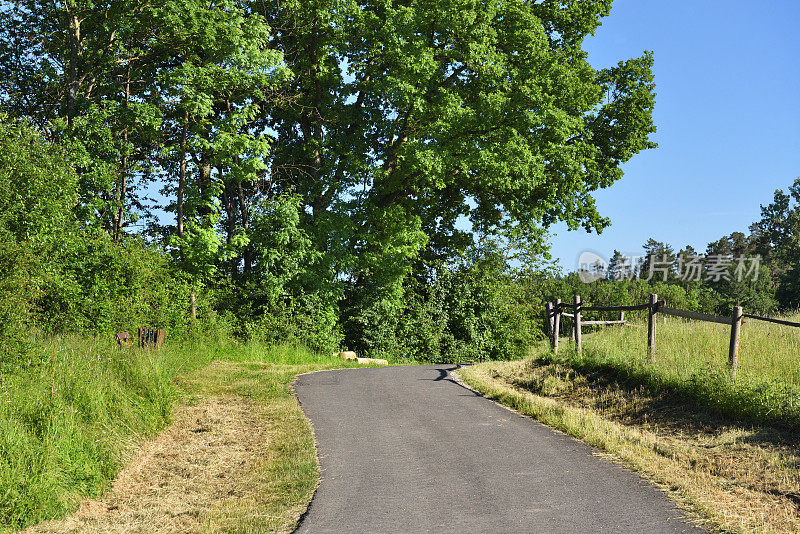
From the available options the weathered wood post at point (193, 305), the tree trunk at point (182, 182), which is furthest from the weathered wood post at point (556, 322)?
the tree trunk at point (182, 182)

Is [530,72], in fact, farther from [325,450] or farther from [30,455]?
[30,455]

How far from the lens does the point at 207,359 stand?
17.9 meters

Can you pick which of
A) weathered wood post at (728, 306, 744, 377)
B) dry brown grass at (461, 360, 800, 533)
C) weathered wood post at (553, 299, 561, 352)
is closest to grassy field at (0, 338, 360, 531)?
dry brown grass at (461, 360, 800, 533)

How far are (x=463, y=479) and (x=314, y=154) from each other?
18.8m

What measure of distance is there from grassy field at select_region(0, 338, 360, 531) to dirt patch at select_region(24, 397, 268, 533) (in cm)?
20

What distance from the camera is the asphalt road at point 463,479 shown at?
6371 millimetres

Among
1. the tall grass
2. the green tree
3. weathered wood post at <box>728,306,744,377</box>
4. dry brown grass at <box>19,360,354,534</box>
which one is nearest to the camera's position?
dry brown grass at <box>19,360,354,534</box>

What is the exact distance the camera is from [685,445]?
927 centimetres

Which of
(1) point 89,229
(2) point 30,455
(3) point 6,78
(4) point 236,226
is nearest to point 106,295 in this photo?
(1) point 89,229

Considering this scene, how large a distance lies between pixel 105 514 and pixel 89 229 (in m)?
13.7

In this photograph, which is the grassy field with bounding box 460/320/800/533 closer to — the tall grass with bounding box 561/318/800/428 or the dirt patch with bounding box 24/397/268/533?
the tall grass with bounding box 561/318/800/428

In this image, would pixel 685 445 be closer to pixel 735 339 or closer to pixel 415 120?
pixel 735 339

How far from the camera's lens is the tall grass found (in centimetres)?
1001

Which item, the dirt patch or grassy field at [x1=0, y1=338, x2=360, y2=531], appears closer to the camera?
the dirt patch
